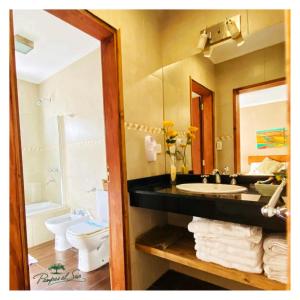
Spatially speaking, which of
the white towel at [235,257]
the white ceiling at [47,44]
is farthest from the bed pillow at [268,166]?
the white ceiling at [47,44]

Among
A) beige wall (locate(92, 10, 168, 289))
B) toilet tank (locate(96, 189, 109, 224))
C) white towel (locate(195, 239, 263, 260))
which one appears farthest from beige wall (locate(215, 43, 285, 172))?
toilet tank (locate(96, 189, 109, 224))

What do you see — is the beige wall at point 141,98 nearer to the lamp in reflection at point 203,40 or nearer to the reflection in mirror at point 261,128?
the lamp in reflection at point 203,40

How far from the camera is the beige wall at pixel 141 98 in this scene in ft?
4.59

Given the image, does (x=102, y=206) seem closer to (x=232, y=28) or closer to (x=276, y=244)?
(x=276, y=244)

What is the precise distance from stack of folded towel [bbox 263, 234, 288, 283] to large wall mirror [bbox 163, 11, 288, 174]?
0.54 metres

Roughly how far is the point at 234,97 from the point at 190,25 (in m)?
0.71

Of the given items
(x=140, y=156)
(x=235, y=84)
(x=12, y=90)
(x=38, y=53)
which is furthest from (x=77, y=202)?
(x=235, y=84)

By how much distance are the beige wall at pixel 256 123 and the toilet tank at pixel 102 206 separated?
146cm

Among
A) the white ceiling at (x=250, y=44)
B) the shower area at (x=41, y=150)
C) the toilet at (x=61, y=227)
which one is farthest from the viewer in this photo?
the shower area at (x=41, y=150)

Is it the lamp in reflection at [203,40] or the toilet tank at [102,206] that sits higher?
the lamp in reflection at [203,40]

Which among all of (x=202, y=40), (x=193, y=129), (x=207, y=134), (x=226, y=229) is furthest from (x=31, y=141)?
(x=226, y=229)

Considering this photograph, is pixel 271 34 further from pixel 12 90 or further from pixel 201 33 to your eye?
pixel 12 90

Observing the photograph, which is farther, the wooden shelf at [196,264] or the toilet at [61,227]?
the toilet at [61,227]

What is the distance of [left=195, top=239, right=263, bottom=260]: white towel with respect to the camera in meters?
0.99
